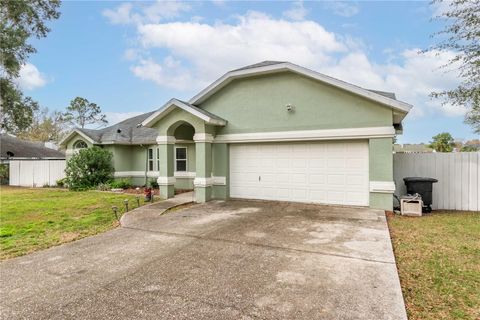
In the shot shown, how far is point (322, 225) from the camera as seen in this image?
693 centimetres

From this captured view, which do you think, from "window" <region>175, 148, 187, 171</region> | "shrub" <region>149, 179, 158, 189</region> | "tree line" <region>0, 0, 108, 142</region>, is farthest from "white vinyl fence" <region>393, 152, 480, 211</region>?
"tree line" <region>0, 0, 108, 142</region>

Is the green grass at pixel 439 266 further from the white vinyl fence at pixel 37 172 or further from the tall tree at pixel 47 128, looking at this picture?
the tall tree at pixel 47 128

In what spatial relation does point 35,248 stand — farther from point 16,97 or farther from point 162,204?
point 16,97

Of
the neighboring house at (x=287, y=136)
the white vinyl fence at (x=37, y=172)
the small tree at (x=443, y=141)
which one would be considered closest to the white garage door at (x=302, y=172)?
the neighboring house at (x=287, y=136)

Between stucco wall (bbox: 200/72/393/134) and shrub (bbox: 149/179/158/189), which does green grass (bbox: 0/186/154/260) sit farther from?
stucco wall (bbox: 200/72/393/134)

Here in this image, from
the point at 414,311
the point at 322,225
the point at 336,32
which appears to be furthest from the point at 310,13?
the point at 414,311

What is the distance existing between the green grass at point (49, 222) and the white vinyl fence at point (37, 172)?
7.06 meters

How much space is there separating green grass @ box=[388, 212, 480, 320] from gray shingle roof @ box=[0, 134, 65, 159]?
31042mm

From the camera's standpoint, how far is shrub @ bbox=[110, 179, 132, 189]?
51.0 feet

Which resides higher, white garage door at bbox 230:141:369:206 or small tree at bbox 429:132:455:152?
small tree at bbox 429:132:455:152

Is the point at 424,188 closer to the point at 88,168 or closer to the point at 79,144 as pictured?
the point at 88,168

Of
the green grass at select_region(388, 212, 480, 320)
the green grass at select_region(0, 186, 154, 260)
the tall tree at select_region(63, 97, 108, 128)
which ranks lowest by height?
the green grass at select_region(0, 186, 154, 260)

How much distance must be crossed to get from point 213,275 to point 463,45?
1082 centimetres

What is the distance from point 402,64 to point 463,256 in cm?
1379
